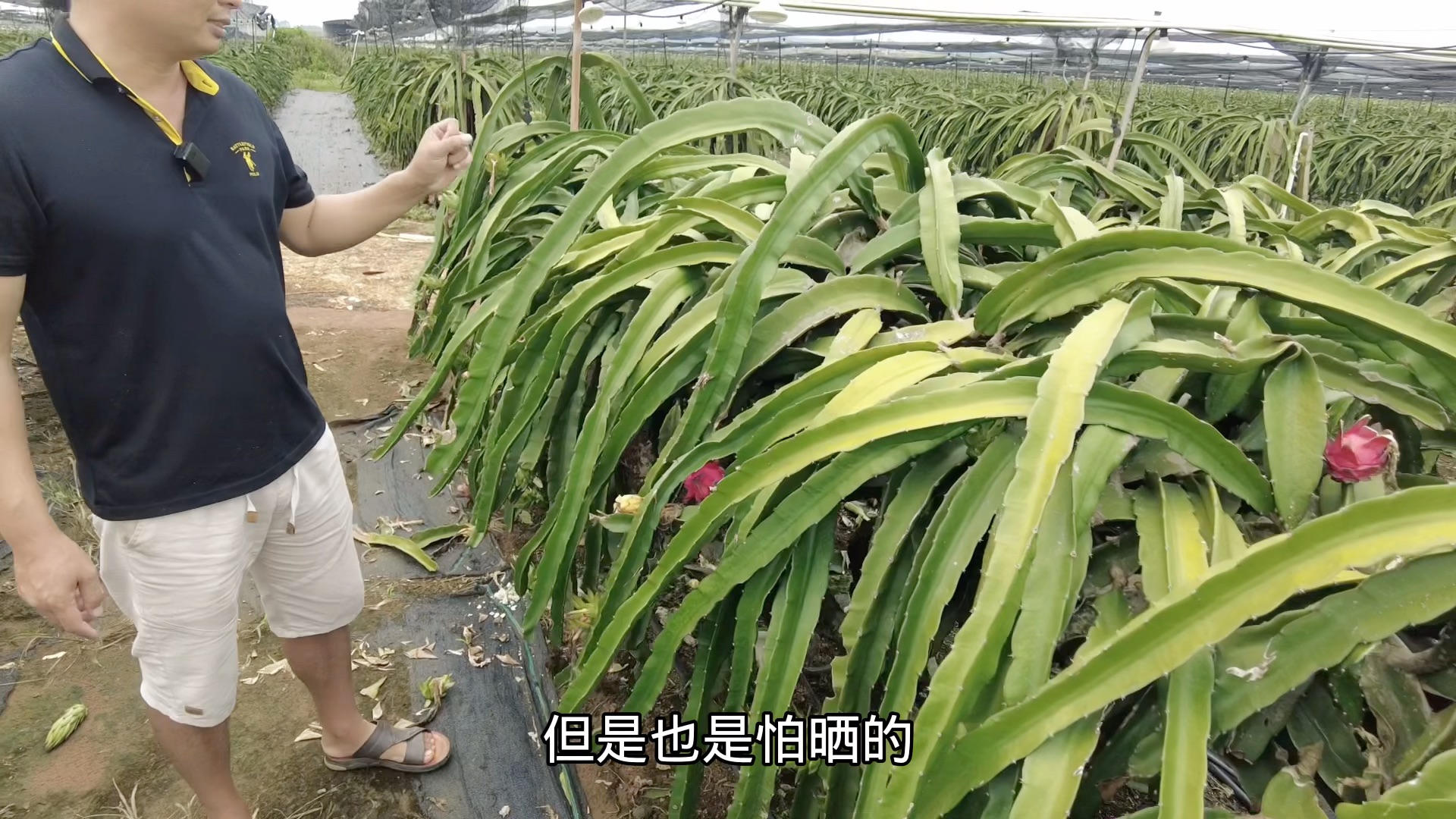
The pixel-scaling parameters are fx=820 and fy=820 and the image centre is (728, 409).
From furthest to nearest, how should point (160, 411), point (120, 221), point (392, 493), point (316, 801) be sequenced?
point (392, 493) < point (316, 801) < point (160, 411) < point (120, 221)

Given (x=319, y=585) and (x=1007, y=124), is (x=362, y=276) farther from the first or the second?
(x=1007, y=124)

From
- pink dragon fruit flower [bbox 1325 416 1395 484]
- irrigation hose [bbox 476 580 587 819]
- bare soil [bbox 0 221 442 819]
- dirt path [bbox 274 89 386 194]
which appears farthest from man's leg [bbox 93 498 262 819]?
dirt path [bbox 274 89 386 194]

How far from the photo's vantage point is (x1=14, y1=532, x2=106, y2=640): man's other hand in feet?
3.61

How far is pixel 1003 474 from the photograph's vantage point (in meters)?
0.77

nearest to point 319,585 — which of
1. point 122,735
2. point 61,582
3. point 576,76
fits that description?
point 61,582

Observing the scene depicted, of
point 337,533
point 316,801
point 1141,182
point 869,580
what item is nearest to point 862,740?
point 869,580

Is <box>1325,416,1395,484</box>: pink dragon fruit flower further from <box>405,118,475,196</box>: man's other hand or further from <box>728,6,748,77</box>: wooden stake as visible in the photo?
<box>728,6,748,77</box>: wooden stake

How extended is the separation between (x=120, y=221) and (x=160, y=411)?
27 centimetres

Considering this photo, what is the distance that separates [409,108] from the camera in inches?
266

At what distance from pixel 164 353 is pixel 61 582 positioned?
338mm

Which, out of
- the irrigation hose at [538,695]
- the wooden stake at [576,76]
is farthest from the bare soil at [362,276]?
the wooden stake at [576,76]

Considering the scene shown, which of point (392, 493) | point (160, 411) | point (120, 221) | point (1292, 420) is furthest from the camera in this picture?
point (392, 493)

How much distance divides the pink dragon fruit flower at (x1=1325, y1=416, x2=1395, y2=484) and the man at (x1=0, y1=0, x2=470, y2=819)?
1.39m

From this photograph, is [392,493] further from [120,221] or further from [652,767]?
[120,221]
